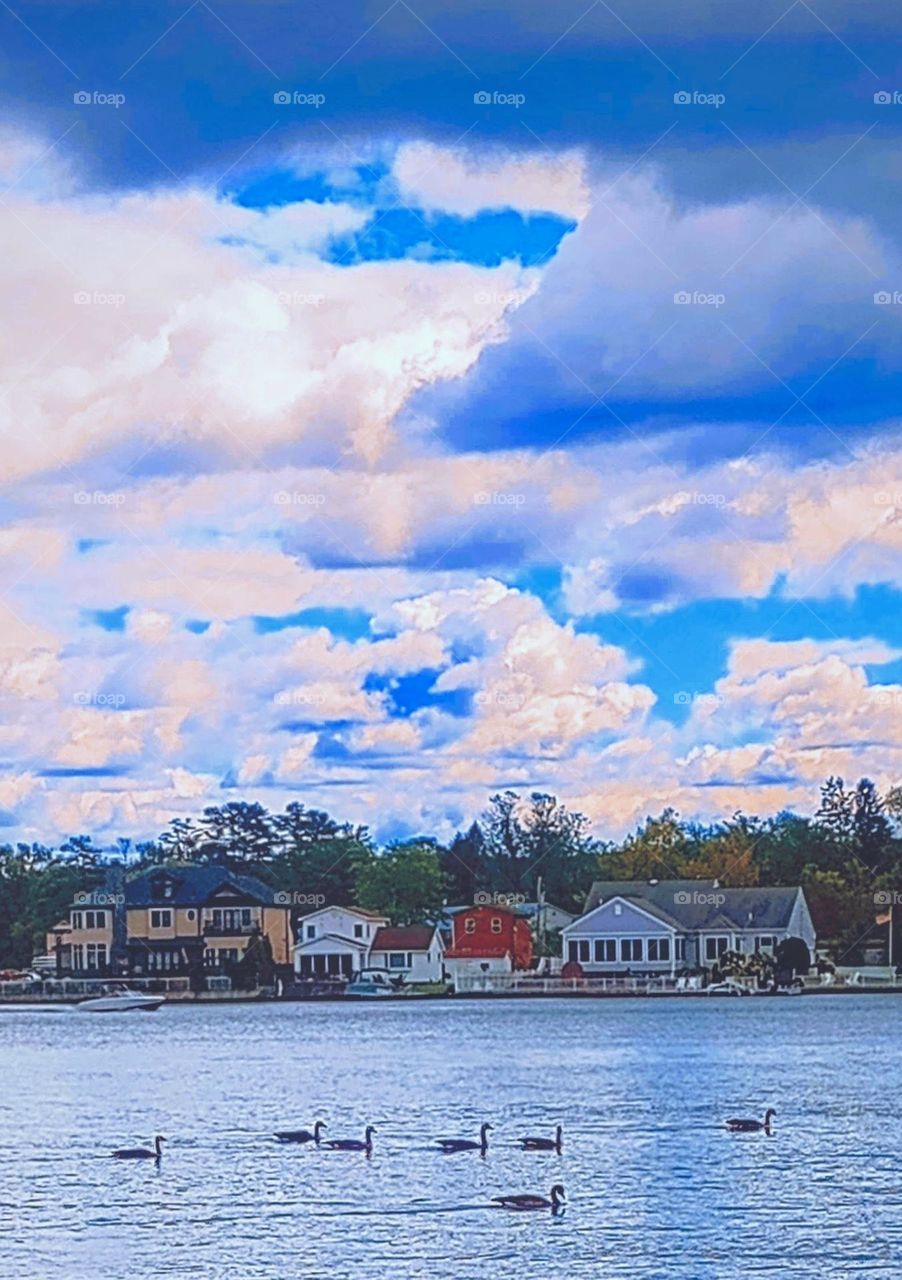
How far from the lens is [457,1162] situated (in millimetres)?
25406

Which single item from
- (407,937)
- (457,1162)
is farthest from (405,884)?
(457,1162)

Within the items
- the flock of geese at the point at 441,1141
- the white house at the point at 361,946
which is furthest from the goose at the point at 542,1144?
the white house at the point at 361,946

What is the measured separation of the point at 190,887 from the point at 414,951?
7254 millimetres

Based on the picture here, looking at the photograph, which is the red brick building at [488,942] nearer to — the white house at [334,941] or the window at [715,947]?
the white house at [334,941]

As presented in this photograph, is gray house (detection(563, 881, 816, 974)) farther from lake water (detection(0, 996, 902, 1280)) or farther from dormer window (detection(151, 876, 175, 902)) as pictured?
lake water (detection(0, 996, 902, 1280))

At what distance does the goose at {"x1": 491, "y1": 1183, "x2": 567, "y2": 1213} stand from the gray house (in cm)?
4552

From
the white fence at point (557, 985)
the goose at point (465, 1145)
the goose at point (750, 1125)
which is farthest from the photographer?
the white fence at point (557, 985)

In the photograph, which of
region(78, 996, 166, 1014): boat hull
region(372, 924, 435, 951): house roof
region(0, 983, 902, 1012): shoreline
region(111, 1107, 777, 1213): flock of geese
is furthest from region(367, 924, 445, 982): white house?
region(111, 1107, 777, 1213): flock of geese

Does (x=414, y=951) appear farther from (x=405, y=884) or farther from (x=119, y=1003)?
(x=119, y=1003)

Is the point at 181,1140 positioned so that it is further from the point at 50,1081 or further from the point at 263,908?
the point at 263,908

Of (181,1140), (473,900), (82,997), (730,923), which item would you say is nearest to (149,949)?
(82,997)

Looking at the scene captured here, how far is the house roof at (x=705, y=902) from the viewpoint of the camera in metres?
67.4

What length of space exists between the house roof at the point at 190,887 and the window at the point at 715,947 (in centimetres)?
1375

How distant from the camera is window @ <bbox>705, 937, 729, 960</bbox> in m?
68.1
